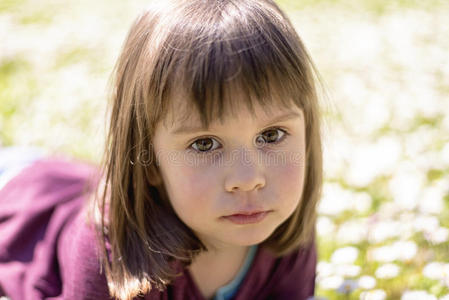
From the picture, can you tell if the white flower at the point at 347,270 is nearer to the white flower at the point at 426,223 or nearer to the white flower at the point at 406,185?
the white flower at the point at 426,223

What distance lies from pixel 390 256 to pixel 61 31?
2921 millimetres

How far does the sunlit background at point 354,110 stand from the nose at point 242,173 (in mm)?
403

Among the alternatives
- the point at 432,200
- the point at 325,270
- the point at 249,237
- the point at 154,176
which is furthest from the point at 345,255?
the point at 154,176

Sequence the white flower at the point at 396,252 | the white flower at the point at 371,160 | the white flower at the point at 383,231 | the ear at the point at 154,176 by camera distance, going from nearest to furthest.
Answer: the ear at the point at 154,176, the white flower at the point at 396,252, the white flower at the point at 383,231, the white flower at the point at 371,160

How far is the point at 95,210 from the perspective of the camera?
5.13 feet

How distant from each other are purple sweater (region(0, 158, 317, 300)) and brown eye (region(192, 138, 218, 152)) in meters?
0.39

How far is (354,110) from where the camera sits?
2.87 m

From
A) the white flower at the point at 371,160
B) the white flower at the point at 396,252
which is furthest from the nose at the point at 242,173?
the white flower at the point at 371,160

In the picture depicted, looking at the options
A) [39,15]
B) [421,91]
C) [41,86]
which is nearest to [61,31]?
[39,15]

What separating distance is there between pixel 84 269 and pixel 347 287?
74cm

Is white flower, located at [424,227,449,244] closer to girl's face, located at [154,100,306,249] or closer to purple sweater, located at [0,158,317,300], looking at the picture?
purple sweater, located at [0,158,317,300]

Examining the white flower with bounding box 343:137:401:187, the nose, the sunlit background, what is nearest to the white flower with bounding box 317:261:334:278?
the sunlit background

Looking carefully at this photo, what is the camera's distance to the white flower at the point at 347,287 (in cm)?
175

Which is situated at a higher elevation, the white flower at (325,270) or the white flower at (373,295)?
the white flower at (325,270)
